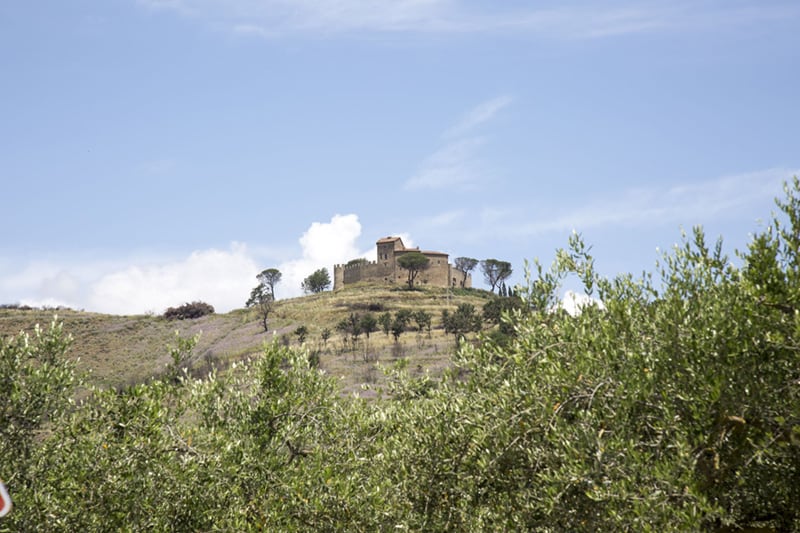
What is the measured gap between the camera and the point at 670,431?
11.7m

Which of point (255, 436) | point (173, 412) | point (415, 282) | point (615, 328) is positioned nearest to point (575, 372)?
point (615, 328)

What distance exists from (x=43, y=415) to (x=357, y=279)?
17042cm

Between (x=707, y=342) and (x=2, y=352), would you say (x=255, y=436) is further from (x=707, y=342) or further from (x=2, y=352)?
(x=707, y=342)

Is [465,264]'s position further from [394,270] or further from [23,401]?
[23,401]

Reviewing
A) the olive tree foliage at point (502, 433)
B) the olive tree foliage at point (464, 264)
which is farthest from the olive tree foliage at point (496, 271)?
the olive tree foliage at point (502, 433)

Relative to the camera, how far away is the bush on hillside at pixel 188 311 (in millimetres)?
140500

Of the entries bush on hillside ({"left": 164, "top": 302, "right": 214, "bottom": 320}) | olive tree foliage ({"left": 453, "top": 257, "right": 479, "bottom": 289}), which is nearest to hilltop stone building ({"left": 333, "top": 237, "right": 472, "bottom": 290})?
olive tree foliage ({"left": 453, "top": 257, "right": 479, "bottom": 289})

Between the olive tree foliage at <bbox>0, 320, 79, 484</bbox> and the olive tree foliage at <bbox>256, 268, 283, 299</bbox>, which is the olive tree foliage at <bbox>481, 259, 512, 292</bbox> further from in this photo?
the olive tree foliage at <bbox>0, 320, 79, 484</bbox>

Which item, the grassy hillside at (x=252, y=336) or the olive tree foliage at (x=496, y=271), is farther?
the olive tree foliage at (x=496, y=271)

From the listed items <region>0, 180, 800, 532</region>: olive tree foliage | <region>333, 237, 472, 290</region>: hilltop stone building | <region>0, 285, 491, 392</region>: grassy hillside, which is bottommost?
<region>0, 180, 800, 532</region>: olive tree foliage

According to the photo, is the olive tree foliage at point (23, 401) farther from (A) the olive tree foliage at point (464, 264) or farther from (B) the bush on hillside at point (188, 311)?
(A) the olive tree foliage at point (464, 264)

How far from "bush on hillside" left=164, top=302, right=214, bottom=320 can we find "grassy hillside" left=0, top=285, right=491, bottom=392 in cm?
263

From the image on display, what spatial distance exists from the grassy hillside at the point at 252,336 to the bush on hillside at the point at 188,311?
2.63 m

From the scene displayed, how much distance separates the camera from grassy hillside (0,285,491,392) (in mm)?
93750
